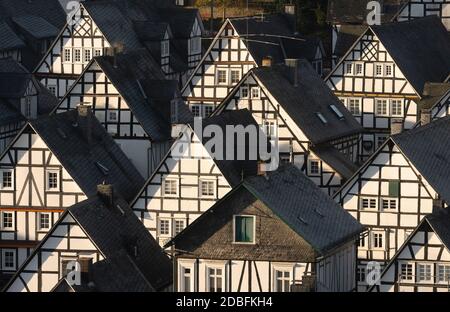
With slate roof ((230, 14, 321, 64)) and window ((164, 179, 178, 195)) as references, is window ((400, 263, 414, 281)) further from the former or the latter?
slate roof ((230, 14, 321, 64))

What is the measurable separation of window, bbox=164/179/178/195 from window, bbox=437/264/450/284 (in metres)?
12.3

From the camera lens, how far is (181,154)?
81.6 metres

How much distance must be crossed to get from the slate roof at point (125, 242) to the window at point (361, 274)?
6.82m

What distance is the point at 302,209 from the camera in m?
71.8

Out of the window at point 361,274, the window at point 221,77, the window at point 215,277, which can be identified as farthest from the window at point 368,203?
the window at point 221,77

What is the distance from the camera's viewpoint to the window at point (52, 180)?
275ft

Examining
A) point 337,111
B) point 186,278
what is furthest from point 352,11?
point 186,278

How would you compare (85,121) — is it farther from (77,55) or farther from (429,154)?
(77,55)

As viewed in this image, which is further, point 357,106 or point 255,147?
point 357,106

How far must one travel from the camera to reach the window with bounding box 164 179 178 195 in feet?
269

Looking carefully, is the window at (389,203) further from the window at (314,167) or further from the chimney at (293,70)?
the chimney at (293,70)
